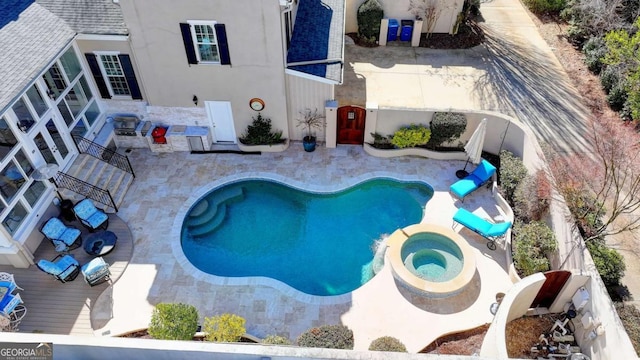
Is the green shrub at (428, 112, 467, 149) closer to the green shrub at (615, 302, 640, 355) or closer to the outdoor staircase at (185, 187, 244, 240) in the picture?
the outdoor staircase at (185, 187, 244, 240)

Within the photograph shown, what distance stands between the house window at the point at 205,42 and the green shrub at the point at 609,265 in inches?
622

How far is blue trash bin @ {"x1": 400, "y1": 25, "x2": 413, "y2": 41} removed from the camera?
2692cm

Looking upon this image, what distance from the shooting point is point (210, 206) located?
63.9 feet

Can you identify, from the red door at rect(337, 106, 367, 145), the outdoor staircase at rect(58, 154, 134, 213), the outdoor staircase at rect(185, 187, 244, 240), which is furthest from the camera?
the red door at rect(337, 106, 367, 145)

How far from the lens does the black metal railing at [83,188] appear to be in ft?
59.2

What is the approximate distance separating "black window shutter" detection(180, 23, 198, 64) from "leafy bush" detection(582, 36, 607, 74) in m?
20.9

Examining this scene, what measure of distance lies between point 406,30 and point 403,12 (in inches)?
41.8

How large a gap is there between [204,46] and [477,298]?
583 inches

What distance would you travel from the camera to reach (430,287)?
1599cm

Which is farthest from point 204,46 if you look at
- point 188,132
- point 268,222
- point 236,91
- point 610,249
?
point 610,249

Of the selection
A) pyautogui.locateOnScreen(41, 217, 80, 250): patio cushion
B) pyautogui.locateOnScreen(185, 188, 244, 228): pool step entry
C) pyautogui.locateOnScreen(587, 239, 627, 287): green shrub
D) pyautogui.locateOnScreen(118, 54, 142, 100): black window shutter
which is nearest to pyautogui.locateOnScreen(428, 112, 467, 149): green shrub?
pyautogui.locateOnScreen(587, 239, 627, 287): green shrub

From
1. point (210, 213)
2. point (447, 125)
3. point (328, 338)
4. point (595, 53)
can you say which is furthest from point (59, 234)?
point (595, 53)

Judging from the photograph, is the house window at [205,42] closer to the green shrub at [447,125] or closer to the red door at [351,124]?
the red door at [351,124]

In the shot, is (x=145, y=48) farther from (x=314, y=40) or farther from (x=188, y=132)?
(x=314, y=40)
